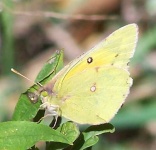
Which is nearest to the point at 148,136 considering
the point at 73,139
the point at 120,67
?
the point at 120,67

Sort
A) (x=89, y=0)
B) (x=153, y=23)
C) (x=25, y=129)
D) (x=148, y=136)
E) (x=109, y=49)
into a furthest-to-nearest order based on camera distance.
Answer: (x=89, y=0) → (x=153, y=23) → (x=148, y=136) → (x=109, y=49) → (x=25, y=129)

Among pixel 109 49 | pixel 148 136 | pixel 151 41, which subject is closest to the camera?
pixel 109 49

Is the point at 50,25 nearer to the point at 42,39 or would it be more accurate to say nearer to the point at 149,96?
the point at 42,39

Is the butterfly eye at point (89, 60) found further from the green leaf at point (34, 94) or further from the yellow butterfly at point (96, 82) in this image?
the green leaf at point (34, 94)

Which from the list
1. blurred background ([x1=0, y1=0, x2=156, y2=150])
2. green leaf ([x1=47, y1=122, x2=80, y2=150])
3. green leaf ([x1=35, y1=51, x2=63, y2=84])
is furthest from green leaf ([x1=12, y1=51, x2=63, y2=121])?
blurred background ([x1=0, y1=0, x2=156, y2=150])

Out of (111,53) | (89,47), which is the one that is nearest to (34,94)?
(111,53)

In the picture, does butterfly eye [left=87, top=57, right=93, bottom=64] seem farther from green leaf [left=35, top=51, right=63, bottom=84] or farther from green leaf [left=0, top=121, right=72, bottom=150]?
green leaf [left=0, top=121, right=72, bottom=150]
